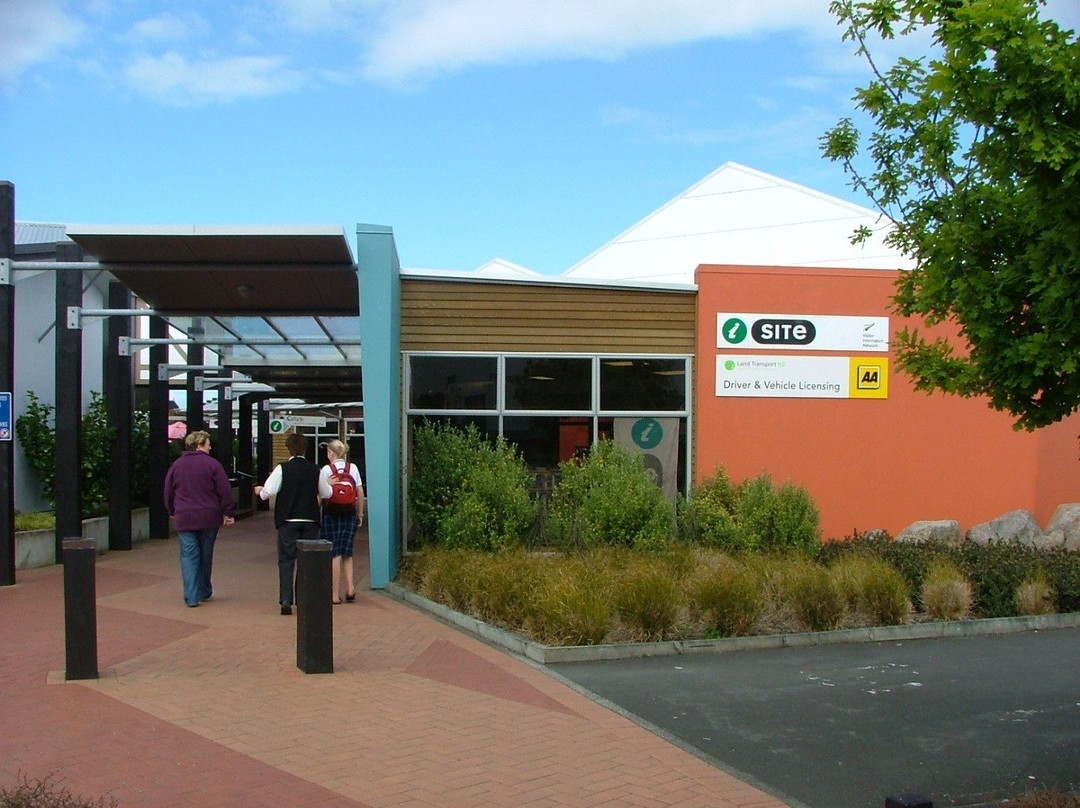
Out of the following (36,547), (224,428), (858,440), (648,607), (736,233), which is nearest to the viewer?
(648,607)

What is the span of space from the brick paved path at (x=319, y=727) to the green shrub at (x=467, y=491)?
99.2 inches

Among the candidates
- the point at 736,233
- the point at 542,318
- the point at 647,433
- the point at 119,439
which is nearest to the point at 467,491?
the point at 542,318

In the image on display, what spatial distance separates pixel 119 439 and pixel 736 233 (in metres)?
31.3

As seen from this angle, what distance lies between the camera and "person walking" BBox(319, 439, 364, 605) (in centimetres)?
1109

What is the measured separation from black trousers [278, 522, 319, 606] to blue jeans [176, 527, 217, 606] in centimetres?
89

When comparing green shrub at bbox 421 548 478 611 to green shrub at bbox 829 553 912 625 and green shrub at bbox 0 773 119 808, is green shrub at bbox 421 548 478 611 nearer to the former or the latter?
green shrub at bbox 829 553 912 625

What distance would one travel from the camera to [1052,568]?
11469mm

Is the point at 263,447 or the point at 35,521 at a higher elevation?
the point at 263,447

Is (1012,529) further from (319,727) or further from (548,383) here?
(319,727)

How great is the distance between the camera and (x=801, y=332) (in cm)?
1508

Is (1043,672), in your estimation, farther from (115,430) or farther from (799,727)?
(115,430)

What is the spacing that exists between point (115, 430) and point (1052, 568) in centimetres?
1264

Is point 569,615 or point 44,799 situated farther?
point 569,615

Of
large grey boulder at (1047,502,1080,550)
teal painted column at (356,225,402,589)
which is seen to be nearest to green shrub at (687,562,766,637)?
teal painted column at (356,225,402,589)
